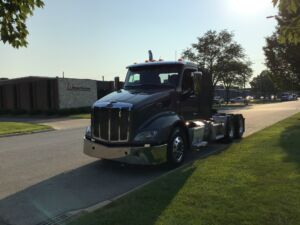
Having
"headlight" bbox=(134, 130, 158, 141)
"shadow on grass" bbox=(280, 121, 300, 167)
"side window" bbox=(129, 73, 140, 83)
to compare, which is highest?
"side window" bbox=(129, 73, 140, 83)

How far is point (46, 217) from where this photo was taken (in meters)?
6.15

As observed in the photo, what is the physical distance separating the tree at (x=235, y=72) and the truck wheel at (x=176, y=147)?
6133 cm

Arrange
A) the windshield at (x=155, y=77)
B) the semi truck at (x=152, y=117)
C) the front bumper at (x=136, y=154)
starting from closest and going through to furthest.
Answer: the front bumper at (x=136, y=154), the semi truck at (x=152, y=117), the windshield at (x=155, y=77)

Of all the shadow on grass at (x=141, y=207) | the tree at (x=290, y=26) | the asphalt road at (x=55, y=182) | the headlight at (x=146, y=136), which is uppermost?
the tree at (x=290, y=26)

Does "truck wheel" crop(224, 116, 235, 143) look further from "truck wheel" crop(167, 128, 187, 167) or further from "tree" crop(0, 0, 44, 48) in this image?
"tree" crop(0, 0, 44, 48)

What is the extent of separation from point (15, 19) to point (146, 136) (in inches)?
174

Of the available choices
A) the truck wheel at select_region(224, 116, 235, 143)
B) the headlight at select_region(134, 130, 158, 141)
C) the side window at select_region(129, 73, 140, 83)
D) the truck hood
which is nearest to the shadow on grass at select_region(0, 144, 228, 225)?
the headlight at select_region(134, 130, 158, 141)

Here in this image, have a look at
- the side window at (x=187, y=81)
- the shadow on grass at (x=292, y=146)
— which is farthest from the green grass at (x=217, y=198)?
the side window at (x=187, y=81)

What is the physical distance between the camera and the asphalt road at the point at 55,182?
6562 millimetres

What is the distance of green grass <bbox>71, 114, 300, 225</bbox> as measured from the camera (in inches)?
217

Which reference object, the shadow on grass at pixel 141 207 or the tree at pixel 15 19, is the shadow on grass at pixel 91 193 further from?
the tree at pixel 15 19

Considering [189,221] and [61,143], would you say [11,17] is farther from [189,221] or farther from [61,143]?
[61,143]

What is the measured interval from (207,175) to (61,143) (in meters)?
8.16

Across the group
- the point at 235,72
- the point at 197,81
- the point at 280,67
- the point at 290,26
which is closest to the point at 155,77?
the point at 197,81
